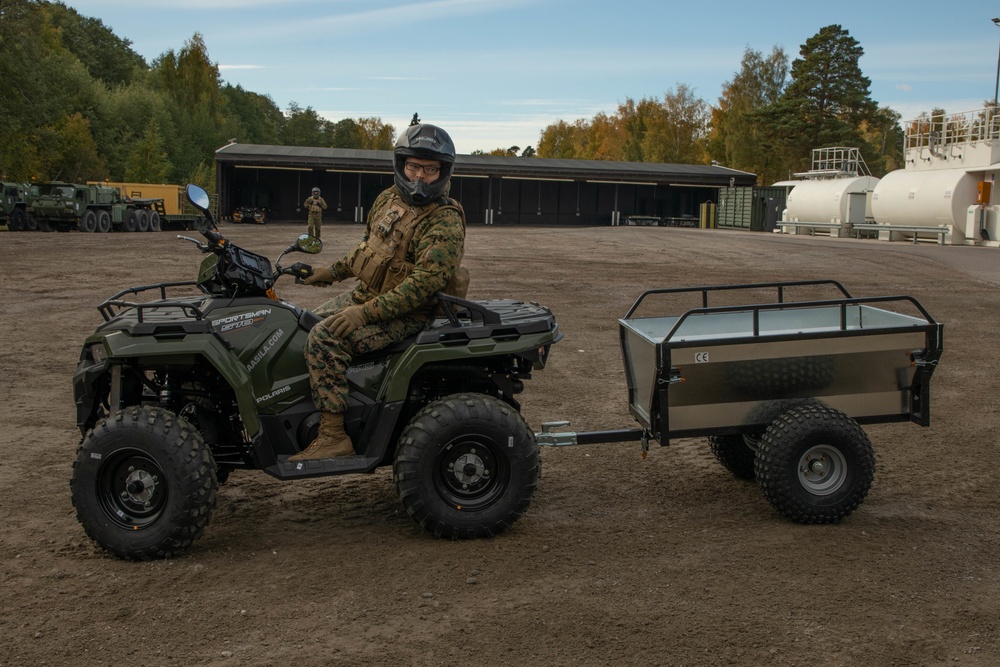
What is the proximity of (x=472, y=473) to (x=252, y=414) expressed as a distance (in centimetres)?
115

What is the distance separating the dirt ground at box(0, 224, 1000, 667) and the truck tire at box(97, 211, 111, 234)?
33860 mm

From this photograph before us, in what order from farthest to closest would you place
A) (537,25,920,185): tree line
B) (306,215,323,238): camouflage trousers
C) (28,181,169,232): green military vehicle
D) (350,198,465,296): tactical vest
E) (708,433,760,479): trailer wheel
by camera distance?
(537,25,920,185): tree line
(28,181,169,232): green military vehicle
(306,215,323,238): camouflage trousers
(708,433,760,479): trailer wheel
(350,198,465,296): tactical vest

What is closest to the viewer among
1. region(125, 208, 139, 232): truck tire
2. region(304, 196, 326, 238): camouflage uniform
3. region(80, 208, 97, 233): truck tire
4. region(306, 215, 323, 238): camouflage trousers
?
region(304, 196, 326, 238): camouflage uniform

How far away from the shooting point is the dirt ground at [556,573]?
386cm

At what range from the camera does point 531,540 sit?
16.8 ft

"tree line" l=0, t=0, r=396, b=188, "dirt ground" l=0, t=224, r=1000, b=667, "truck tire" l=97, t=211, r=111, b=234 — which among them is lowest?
"dirt ground" l=0, t=224, r=1000, b=667

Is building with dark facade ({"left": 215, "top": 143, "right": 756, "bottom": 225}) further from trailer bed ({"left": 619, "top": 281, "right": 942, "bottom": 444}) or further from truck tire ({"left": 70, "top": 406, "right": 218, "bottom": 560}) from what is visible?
trailer bed ({"left": 619, "top": 281, "right": 942, "bottom": 444})

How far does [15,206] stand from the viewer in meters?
38.0

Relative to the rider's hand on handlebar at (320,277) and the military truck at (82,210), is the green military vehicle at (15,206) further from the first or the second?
the rider's hand on handlebar at (320,277)

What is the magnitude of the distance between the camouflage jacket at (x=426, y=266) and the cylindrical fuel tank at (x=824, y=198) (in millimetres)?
43898

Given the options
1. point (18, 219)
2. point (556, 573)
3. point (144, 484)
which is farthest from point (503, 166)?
point (556, 573)

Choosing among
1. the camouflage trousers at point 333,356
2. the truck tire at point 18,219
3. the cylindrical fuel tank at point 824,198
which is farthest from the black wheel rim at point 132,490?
the cylindrical fuel tank at point 824,198

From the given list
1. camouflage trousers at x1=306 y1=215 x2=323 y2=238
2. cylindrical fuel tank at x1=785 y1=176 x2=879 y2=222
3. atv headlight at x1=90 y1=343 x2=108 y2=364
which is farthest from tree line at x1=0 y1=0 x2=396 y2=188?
atv headlight at x1=90 y1=343 x2=108 y2=364

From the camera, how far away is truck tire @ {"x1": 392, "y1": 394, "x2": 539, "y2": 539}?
16.1ft
